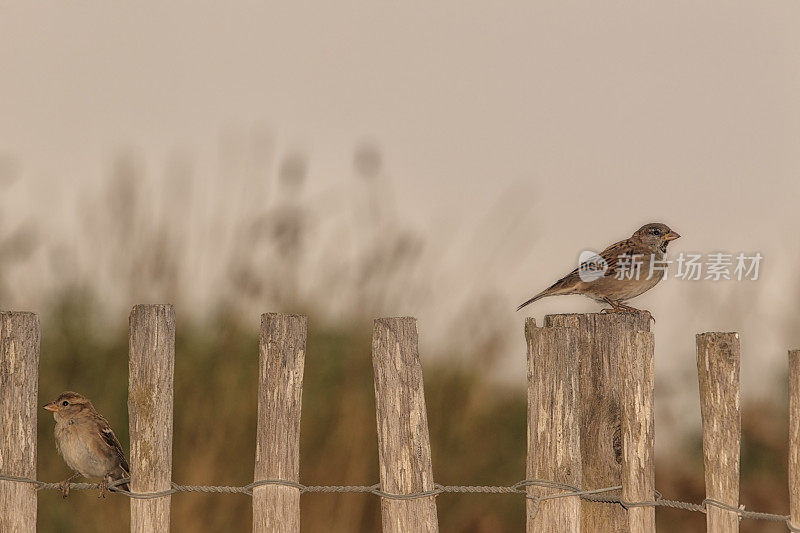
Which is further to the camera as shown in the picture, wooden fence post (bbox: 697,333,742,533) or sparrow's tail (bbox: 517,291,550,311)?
sparrow's tail (bbox: 517,291,550,311)

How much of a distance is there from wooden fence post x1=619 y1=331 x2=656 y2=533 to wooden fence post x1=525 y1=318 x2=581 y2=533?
7.7 inches

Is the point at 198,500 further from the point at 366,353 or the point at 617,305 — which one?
the point at 617,305

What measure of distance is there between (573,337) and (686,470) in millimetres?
3980

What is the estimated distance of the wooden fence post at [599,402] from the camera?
155 inches

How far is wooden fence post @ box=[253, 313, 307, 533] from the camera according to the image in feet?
12.2

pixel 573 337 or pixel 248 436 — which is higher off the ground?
pixel 573 337

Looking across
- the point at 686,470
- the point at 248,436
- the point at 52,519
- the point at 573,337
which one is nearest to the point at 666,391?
the point at 686,470

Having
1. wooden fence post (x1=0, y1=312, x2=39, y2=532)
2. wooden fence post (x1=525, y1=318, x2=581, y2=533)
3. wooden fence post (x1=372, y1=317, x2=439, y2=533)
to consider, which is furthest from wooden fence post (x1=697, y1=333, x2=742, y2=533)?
wooden fence post (x1=0, y1=312, x2=39, y2=532)

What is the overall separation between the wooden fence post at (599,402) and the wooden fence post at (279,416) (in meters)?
1.11

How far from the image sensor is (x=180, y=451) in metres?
5.94

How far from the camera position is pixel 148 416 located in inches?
149

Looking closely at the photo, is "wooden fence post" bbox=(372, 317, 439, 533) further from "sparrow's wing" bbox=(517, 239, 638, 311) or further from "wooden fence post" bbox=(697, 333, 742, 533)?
"sparrow's wing" bbox=(517, 239, 638, 311)

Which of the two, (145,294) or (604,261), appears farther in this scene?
(145,294)

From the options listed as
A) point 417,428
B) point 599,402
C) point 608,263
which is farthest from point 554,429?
point 608,263
